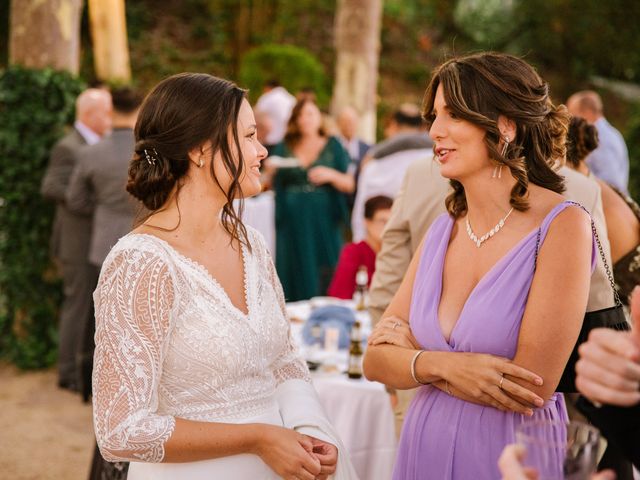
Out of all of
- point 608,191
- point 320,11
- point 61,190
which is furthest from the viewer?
point 320,11

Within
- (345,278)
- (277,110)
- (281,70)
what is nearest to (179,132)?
(345,278)

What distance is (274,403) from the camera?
2.31 m

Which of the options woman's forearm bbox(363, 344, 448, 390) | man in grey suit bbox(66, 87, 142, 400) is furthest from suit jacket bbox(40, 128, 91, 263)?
woman's forearm bbox(363, 344, 448, 390)

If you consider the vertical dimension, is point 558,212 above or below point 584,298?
above

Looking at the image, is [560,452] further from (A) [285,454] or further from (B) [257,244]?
(B) [257,244]

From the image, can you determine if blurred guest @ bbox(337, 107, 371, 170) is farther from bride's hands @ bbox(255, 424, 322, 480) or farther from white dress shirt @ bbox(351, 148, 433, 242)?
bride's hands @ bbox(255, 424, 322, 480)

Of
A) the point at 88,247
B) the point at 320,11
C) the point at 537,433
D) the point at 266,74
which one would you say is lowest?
the point at 88,247

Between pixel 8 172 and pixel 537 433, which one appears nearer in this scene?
pixel 537 433

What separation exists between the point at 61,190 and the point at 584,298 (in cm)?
482

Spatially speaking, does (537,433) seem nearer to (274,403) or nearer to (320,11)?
(274,403)

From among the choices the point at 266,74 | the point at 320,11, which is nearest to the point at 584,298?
the point at 266,74

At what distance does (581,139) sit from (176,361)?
2140 millimetres

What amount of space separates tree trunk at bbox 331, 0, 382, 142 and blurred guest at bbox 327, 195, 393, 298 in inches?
254

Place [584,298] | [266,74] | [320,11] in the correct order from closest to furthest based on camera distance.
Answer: [584,298] → [266,74] → [320,11]
